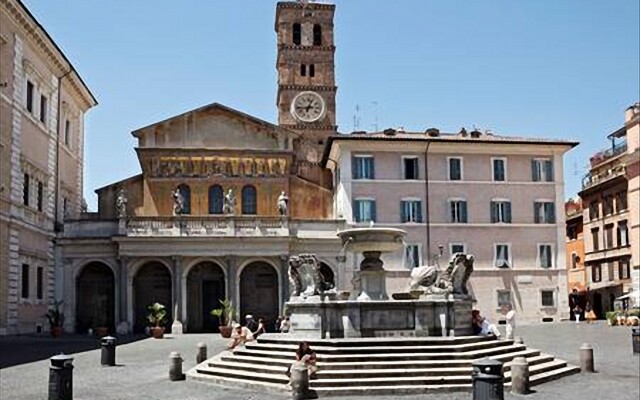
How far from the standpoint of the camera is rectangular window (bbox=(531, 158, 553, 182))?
1896 inches

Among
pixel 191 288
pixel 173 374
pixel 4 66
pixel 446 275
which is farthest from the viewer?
pixel 191 288

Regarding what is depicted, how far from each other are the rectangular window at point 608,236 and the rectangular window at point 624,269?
203cm

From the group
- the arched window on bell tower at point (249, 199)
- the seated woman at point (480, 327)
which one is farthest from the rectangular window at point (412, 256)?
the seated woman at point (480, 327)

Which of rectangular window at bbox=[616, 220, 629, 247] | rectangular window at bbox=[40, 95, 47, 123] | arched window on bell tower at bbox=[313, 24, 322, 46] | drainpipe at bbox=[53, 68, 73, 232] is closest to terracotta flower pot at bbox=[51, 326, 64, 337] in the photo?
drainpipe at bbox=[53, 68, 73, 232]

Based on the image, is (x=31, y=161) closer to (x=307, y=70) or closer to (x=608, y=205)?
(x=307, y=70)

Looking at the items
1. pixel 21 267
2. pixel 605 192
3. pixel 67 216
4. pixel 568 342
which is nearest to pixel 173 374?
pixel 568 342

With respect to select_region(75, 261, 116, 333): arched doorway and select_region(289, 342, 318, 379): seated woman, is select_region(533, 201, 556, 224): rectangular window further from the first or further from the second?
select_region(289, 342, 318, 379): seated woman

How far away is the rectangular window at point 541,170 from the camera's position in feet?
158

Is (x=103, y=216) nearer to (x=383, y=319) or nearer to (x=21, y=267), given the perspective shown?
(x=21, y=267)

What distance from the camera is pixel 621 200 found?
57.3 meters

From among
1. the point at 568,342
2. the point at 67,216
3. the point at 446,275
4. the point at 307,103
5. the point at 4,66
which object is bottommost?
the point at 568,342

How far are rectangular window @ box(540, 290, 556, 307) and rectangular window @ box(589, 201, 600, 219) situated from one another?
1592 centimetres

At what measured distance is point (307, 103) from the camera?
7100 cm

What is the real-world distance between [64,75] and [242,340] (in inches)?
1036
